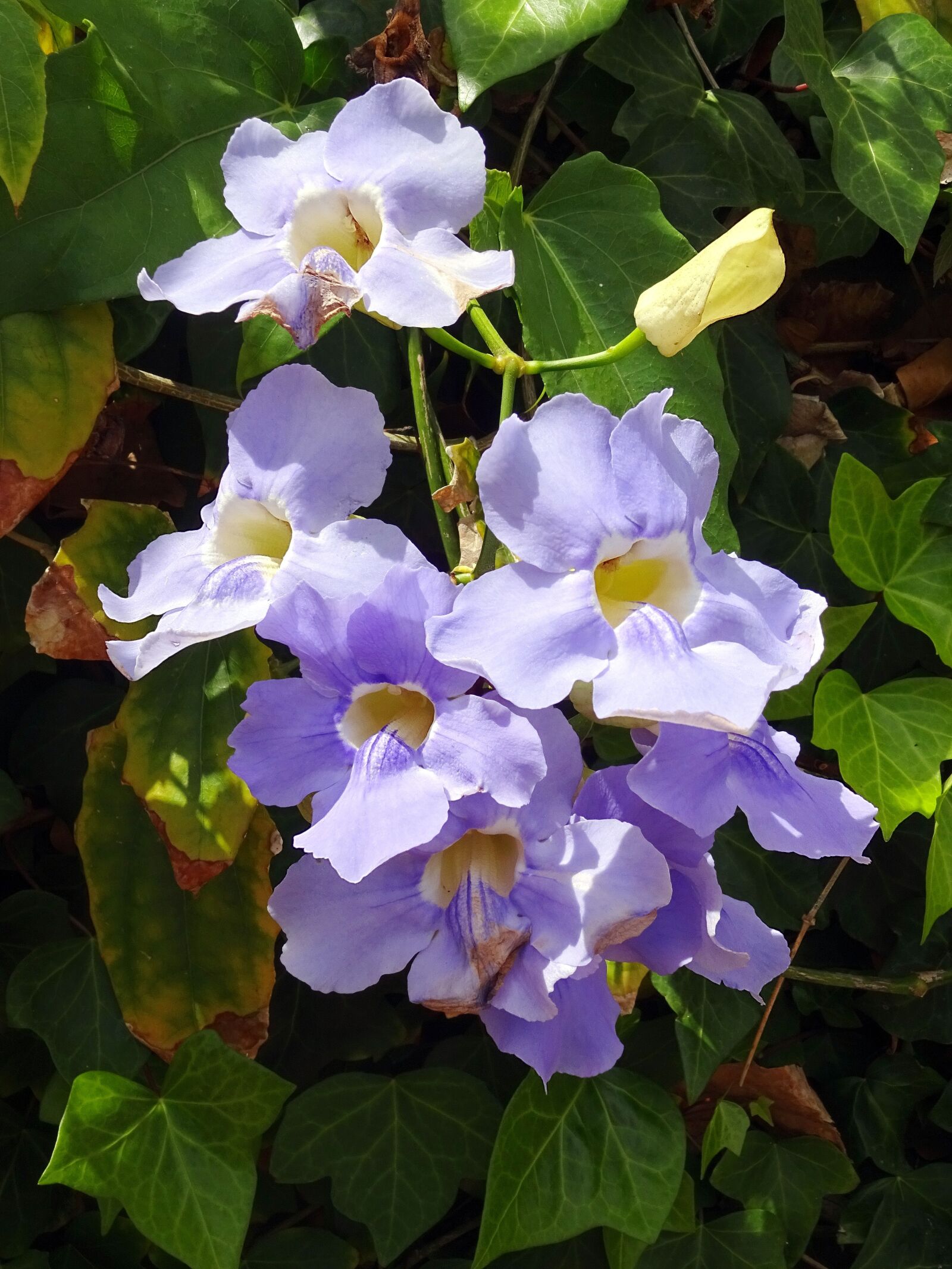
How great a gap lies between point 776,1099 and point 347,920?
2.27 feet

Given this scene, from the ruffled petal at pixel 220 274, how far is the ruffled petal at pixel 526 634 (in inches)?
8.0

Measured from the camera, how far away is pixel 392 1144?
34.4 inches

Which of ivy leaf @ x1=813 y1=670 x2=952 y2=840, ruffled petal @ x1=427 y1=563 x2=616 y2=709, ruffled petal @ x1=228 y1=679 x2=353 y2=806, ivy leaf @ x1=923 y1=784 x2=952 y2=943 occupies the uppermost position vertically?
ruffled petal @ x1=427 y1=563 x2=616 y2=709

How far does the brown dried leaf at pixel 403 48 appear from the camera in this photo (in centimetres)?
65

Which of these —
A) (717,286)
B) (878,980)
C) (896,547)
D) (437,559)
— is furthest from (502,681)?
(878,980)

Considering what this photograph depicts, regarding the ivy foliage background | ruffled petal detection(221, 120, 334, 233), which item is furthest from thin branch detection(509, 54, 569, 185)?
ruffled petal detection(221, 120, 334, 233)

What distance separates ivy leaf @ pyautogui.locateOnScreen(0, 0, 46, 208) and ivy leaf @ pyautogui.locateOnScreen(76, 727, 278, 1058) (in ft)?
1.19

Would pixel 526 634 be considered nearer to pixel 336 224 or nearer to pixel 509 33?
pixel 336 224

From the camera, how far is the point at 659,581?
1.63ft

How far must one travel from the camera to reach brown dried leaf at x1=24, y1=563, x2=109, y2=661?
27.0 inches

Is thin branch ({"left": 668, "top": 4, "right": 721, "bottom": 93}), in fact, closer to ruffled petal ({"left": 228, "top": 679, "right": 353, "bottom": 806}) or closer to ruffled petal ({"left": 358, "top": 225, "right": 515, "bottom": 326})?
ruffled petal ({"left": 358, "top": 225, "right": 515, "bottom": 326})

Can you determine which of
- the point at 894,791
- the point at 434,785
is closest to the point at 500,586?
the point at 434,785

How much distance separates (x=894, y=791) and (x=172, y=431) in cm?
62

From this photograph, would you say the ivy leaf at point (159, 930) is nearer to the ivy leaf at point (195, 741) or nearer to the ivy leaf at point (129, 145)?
the ivy leaf at point (195, 741)
